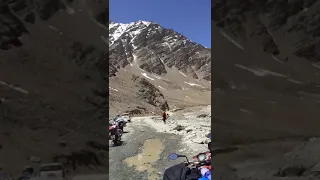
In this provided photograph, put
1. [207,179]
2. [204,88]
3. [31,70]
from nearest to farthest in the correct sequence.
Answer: [31,70] < [207,179] < [204,88]

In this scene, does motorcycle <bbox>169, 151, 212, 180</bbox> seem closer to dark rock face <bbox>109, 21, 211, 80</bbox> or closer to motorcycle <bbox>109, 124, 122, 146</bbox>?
motorcycle <bbox>109, 124, 122, 146</bbox>

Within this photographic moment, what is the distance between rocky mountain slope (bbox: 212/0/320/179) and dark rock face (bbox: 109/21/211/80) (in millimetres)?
77464

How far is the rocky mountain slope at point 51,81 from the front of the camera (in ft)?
7.11

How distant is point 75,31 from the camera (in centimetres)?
220

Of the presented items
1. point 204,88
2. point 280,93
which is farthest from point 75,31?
point 204,88

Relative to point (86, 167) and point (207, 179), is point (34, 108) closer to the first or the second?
point (86, 167)

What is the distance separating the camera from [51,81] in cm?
219

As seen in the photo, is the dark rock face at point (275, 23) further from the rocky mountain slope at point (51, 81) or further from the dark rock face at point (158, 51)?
the dark rock face at point (158, 51)

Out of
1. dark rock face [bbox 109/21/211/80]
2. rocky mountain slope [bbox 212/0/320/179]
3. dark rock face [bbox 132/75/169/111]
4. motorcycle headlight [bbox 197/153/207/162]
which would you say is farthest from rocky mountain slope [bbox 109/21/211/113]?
rocky mountain slope [bbox 212/0/320/179]

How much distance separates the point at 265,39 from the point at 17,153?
5.39ft

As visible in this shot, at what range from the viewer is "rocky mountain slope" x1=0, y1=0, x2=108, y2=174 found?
2.17 meters


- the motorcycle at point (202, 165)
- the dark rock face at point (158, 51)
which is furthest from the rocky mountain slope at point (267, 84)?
the dark rock face at point (158, 51)

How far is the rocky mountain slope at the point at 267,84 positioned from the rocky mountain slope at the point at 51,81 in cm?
75

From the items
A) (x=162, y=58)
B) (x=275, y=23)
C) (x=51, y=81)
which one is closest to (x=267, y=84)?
(x=275, y=23)
